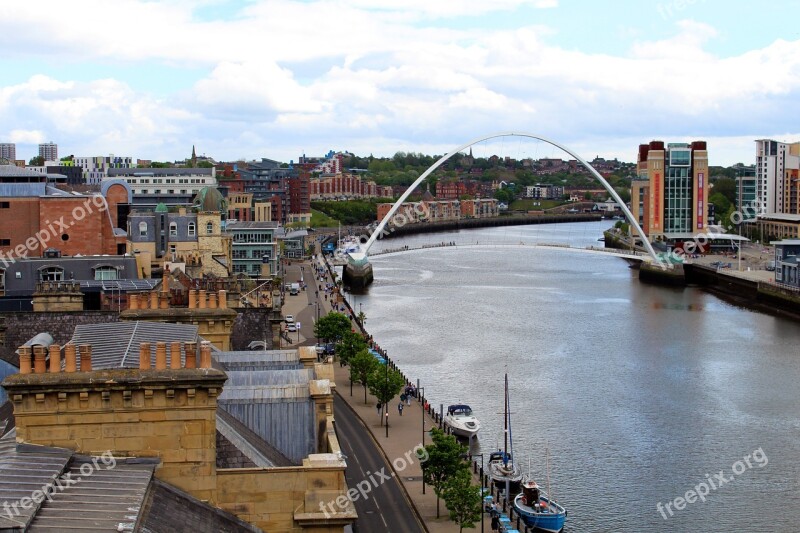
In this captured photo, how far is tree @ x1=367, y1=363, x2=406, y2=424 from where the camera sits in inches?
1539

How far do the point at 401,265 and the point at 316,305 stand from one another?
47826 millimetres

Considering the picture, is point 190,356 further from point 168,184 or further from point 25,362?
point 168,184

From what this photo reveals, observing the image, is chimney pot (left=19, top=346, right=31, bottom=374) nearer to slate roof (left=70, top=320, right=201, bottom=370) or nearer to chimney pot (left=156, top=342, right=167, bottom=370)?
slate roof (left=70, top=320, right=201, bottom=370)

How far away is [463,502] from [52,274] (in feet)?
55.1

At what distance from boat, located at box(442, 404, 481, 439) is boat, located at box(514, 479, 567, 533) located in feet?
22.0

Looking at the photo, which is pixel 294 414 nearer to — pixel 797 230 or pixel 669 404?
pixel 669 404

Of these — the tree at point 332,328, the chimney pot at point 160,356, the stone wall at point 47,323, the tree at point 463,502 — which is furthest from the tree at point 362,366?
the chimney pot at point 160,356

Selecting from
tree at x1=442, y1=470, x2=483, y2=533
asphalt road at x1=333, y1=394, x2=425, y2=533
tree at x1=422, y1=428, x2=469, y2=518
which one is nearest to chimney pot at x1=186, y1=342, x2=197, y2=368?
asphalt road at x1=333, y1=394, x2=425, y2=533

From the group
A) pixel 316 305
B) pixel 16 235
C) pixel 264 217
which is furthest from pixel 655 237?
pixel 16 235

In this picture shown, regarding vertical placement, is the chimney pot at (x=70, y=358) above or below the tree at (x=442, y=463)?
above

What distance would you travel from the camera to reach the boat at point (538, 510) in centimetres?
2788

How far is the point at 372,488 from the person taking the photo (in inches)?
1152

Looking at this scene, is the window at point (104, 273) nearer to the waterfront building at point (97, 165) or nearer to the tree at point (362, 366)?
the tree at point (362, 366)

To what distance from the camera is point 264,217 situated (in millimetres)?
132000
